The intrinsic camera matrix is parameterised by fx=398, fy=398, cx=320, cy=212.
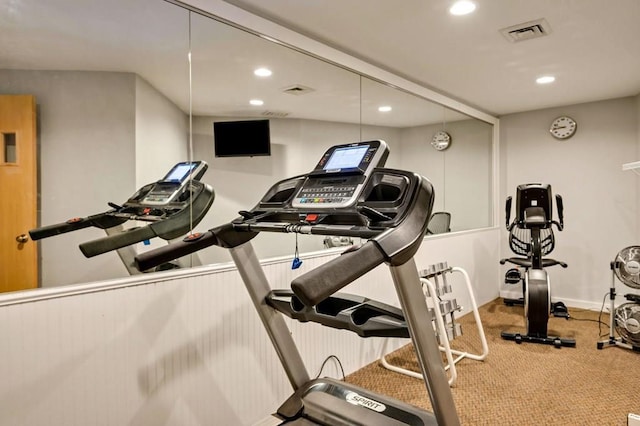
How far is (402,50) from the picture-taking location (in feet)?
9.91

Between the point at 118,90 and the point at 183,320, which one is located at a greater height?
the point at 118,90

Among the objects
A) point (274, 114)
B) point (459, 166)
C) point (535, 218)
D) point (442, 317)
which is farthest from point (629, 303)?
point (274, 114)

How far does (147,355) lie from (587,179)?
515 centimetres

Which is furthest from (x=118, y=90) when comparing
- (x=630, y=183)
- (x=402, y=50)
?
(x=630, y=183)

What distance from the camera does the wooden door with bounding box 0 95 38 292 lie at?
1.53 metres

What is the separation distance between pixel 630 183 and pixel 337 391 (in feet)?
15.1

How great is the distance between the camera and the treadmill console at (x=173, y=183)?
1965 millimetres

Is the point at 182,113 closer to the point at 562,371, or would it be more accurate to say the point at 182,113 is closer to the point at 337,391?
the point at 337,391

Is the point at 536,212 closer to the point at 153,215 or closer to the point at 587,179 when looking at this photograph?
the point at 587,179

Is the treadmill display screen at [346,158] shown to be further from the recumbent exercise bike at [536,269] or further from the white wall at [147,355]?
the recumbent exercise bike at [536,269]

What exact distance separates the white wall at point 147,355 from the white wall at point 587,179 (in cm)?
391

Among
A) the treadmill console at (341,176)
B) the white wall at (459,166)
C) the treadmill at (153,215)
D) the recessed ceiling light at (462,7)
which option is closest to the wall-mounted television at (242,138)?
the treadmill at (153,215)

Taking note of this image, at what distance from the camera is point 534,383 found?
288 centimetres

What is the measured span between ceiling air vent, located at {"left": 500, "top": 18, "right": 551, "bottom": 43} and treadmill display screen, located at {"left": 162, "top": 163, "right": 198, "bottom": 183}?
2242 mm
